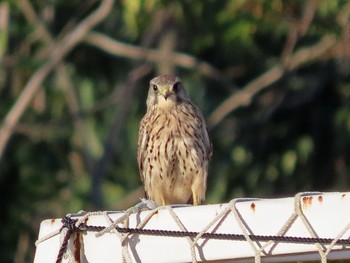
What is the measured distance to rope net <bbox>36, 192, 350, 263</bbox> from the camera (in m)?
3.78

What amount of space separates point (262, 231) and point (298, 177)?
35.9 ft

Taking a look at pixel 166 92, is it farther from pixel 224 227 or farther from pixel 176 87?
pixel 224 227

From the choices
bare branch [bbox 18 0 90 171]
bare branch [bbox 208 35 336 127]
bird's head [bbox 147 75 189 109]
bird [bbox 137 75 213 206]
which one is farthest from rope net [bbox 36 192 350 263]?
bare branch [bbox 18 0 90 171]

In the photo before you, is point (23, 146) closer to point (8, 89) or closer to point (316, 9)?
point (8, 89)

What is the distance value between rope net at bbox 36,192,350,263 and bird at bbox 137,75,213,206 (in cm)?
308

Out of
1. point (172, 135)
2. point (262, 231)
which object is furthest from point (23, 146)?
point (262, 231)

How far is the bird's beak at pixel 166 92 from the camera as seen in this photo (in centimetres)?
777

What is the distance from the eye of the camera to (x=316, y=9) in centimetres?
1238

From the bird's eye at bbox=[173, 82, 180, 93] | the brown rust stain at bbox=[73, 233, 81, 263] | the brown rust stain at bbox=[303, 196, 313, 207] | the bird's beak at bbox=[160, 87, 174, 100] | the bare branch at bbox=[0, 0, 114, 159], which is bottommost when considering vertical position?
the brown rust stain at bbox=[303, 196, 313, 207]

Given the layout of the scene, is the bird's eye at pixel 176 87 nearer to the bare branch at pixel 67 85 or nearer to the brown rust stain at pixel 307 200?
the brown rust stain at pixel 307 200

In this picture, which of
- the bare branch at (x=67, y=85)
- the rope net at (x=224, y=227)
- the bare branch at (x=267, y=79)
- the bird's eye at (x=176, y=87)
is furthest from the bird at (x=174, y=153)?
the bare branch at (x=67, y=85)

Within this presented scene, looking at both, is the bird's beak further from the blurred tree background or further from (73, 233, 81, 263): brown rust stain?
the blurred tree background

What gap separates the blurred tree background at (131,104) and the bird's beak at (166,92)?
17.4 feet


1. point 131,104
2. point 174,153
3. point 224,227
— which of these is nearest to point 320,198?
point 224,227
